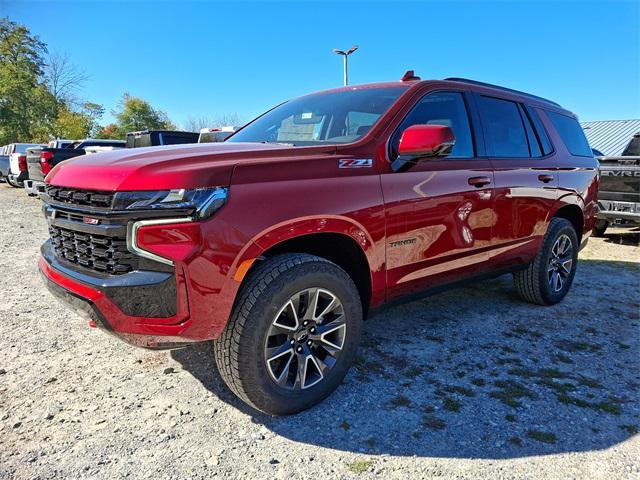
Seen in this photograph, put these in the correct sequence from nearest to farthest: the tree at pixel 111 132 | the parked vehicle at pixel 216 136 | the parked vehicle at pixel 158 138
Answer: the parked vehicle at pixel 216 136
the parked vehicle at pixel 158 138
the tree at pixel 111 132

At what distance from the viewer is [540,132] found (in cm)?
427

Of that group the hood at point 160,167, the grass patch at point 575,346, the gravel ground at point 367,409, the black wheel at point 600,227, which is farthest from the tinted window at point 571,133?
the black wheel at point 600,227

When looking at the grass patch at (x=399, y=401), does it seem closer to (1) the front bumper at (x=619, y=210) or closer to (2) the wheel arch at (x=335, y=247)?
(2) the wheel arch at (x=335, y=247)

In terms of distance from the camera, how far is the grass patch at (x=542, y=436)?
2.35 metres

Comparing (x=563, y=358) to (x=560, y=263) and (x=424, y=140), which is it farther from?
(x=424, y=140)

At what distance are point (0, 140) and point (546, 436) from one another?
45570 mm

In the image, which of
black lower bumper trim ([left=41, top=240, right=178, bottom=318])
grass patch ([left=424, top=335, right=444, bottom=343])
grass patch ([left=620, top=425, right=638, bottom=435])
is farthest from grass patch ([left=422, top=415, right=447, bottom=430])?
black lower bumper trim ([left=41, top=240, right=178, bottom=318])

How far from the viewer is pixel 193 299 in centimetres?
212

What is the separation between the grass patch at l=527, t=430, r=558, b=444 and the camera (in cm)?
235

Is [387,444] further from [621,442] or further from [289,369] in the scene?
[621,442]

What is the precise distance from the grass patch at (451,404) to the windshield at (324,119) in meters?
1.72

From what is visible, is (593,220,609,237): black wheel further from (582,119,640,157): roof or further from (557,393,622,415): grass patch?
(582,119,640,157): roof

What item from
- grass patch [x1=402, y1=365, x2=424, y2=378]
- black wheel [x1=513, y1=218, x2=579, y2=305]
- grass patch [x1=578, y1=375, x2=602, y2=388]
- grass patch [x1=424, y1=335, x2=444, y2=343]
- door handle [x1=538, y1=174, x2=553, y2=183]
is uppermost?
door handle [x1=538, y1=174, x2=553, y2=183]

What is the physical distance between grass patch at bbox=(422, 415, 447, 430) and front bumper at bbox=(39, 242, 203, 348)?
1.34 metres
